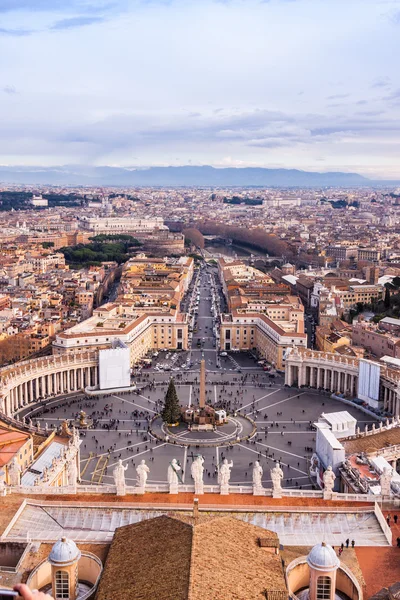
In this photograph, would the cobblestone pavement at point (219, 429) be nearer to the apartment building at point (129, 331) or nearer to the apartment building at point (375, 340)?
the apartment building at point (129, 331)

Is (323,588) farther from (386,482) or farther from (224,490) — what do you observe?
(386,482)

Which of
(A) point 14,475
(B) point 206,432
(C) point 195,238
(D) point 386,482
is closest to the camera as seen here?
(D) point 386,482

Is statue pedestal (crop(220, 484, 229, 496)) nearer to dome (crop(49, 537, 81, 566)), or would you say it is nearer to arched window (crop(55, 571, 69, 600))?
arched window (crop(55, 571, 69, 600))

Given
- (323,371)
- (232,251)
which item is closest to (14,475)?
(323,371)

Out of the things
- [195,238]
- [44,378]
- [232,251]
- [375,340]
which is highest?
[375,340]

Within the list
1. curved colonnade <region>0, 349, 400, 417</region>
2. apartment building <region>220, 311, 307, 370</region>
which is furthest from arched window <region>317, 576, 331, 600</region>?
apartment building <region>220, 311, 307, 370</region>

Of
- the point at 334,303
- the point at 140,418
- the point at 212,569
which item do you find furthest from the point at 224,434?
the point at 334,303

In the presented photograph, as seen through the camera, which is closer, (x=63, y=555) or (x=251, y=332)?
(x=63, y=555)

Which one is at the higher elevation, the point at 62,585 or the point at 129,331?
the point at 62,585
